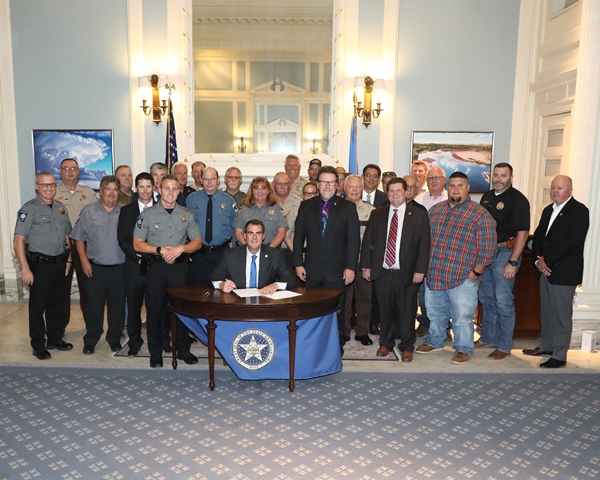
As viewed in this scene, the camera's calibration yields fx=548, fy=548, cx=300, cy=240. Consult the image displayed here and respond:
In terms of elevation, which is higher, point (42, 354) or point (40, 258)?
point (40, 258)

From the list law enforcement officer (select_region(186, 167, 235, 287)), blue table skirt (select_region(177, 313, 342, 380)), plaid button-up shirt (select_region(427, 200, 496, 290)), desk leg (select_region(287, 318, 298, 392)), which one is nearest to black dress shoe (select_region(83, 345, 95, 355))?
law enforcement officer (select_region(186, 167, 235, 287))

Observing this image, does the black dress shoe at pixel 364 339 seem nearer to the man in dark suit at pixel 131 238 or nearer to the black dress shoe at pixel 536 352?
the black dress shoe at pixel 536 352

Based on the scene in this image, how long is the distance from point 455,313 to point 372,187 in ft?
5.49

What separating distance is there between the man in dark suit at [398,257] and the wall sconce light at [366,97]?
2.63 m

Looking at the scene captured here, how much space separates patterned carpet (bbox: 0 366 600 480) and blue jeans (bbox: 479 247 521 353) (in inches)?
21.3

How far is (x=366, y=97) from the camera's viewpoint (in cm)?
717

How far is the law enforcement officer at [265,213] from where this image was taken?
5223 mm

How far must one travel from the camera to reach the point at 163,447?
3.38 m

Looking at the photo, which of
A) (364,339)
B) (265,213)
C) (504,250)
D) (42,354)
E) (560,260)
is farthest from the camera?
(364,339)

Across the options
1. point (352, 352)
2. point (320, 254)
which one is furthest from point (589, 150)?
point (352, 352)

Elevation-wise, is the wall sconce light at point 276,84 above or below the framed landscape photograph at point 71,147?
above

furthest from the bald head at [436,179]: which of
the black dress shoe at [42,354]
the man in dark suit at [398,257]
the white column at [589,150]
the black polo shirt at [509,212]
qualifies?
the black dress shoe at [42,354]

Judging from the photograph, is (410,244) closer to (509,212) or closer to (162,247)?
(509,212)

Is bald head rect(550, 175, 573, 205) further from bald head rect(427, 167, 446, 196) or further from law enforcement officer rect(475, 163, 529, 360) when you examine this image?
bald head rect(427, 167, 446, 196)
